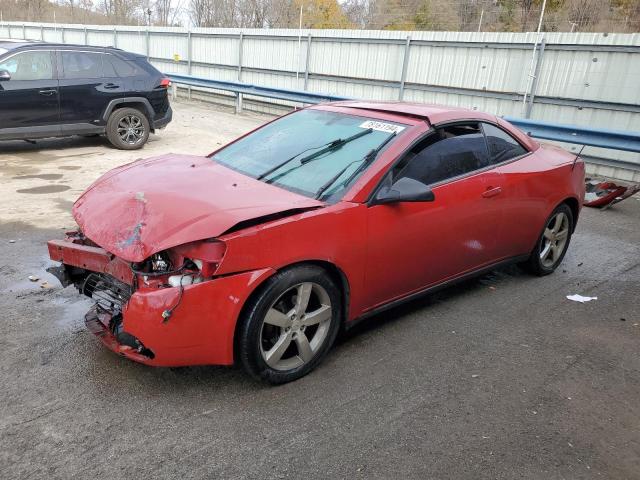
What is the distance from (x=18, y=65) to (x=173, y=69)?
1434 centimetres

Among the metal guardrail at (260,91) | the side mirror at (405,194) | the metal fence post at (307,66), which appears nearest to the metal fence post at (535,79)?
the metal guardrail at (260,91)

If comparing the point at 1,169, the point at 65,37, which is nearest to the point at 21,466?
the point at 1,169

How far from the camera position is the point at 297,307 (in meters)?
3.29

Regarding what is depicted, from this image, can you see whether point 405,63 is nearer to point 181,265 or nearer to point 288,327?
point 288,327

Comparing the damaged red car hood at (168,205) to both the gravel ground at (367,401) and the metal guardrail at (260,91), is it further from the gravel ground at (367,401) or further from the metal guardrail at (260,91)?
the metal guardrail at (260,91)

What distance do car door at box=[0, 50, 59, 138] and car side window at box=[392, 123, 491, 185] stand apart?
7512 millimetres

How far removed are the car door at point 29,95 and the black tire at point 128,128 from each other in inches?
39.2

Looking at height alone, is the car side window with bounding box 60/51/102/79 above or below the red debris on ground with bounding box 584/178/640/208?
above

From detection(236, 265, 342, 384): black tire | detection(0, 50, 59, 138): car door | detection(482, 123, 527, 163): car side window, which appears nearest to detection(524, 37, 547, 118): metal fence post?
detection(482, 123, 527, 163): car side window

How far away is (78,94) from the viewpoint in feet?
31.1

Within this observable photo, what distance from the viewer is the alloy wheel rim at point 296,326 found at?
10.6 ft

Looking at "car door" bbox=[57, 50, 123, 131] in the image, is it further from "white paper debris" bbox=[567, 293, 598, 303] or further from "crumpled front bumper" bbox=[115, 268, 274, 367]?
"white paper debris" bbox=[567, 293, 598, 303]

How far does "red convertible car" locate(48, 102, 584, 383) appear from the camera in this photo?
296 cm

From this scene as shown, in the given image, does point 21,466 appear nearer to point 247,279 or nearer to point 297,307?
point 247,279
